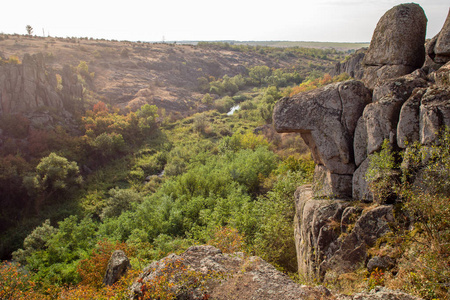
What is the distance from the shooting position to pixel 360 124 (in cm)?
959

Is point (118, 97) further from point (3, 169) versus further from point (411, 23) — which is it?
point (411, 23)

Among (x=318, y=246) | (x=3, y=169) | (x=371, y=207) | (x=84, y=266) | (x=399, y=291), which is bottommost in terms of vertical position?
(x=84, y=266)

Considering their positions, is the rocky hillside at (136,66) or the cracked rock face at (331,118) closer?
the cracked rock face at (331,118)

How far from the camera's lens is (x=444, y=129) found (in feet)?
22.1

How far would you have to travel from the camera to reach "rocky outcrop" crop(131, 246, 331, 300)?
7223mm

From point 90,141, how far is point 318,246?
33.0m

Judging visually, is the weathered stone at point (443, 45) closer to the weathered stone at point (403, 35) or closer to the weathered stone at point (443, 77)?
the weathered stone at point (443, 77)

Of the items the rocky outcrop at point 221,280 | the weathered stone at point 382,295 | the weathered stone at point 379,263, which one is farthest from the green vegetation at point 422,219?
the rocky outcrop at point 221,280

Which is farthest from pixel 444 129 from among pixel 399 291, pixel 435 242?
pixel 399 291

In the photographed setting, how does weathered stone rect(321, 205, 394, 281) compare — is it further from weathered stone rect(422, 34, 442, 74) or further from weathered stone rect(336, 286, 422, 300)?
weathered stone rect(422, 34, 442, 74)

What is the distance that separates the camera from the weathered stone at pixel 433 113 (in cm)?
689

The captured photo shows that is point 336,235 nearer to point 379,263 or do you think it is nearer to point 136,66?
point 379,263

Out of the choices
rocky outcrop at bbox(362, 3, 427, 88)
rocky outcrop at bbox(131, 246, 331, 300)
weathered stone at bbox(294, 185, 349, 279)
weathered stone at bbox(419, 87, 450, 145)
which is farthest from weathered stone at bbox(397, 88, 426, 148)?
rocky outcrop at bbox(131, 246, 331, 300)

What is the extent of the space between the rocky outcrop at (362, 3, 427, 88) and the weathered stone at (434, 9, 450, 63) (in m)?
1.11
